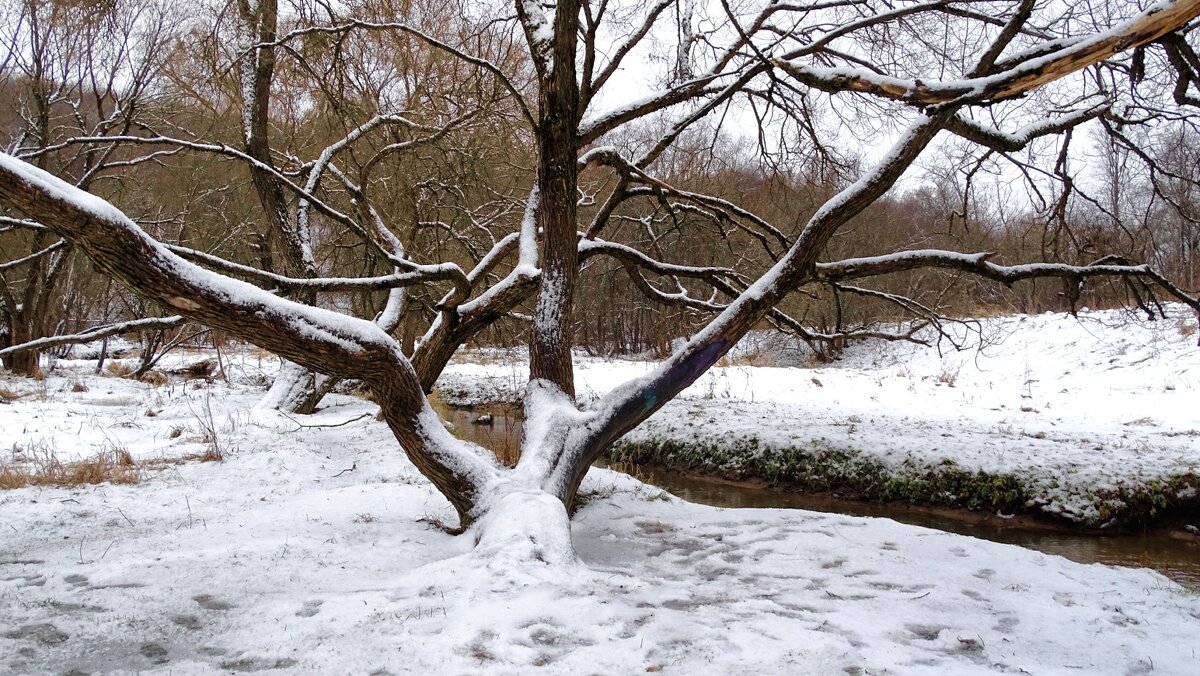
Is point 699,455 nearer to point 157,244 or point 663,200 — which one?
point 663,200

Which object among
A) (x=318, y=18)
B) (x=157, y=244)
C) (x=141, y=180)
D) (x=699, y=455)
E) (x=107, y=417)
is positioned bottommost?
(x=699, y=455)

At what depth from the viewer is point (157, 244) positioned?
9.64 feet

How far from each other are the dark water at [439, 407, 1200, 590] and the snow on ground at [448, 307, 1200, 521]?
43cm

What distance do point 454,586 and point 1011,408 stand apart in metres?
10.9

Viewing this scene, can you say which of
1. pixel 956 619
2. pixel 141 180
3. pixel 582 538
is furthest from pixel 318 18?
pixel 141 180

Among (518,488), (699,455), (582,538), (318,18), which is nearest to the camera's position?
(518,488)

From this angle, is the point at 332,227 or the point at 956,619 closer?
the point at 956,619

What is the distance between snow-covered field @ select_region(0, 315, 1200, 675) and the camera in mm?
2270

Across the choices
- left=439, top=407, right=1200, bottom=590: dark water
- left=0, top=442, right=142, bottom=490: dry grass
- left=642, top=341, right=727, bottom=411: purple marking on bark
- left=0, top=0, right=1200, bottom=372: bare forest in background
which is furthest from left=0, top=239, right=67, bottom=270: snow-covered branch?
left=642, top=341, right=727, bottom=411: purple marking on bark

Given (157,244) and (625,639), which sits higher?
(157,244)

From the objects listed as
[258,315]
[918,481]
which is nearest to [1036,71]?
[258,315]

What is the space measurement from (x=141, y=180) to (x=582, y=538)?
13.3 metres

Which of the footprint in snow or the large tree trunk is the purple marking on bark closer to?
the footprint in snow

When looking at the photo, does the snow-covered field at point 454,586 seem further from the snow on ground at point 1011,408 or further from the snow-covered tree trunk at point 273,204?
the snow-covered tree trunk at point 273,204
